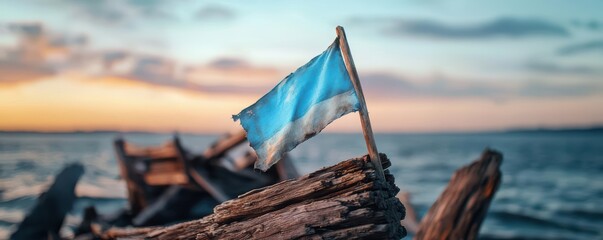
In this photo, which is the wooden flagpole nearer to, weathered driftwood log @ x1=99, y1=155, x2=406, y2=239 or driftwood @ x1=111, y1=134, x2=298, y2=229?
weathered driftwood log @ x1=99, y1=155, x2=406, y2=239

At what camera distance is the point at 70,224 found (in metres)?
18.2

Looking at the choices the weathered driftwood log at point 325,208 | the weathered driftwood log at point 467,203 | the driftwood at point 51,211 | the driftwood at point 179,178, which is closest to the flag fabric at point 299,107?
the weathered driftwood log at point 325,208

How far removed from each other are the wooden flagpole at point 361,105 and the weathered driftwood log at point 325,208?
8 cm

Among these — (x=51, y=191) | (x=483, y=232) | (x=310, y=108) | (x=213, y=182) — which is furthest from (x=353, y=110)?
(x=483, y=232)

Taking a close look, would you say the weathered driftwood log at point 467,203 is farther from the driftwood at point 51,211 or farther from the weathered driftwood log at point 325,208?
the driftwood at point 51,211

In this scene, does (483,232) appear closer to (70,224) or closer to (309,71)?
(70,224)

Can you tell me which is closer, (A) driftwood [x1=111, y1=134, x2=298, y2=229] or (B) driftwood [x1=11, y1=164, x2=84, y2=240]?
(A) driftwood [x1=111, y1=134, x2=298, y2=229]

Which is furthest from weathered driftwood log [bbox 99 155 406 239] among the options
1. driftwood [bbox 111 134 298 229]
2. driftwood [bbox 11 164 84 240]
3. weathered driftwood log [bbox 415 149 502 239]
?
driftwood [bbox 11 164 84 240]

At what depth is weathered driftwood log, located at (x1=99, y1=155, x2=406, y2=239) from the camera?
473 centimetres

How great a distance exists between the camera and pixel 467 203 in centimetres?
862

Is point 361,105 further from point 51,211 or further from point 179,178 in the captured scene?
point 51,211

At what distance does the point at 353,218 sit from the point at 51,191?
9791 millimetres

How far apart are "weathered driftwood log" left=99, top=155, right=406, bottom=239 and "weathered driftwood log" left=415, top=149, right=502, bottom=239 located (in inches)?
146

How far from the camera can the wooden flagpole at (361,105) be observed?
482 cm
